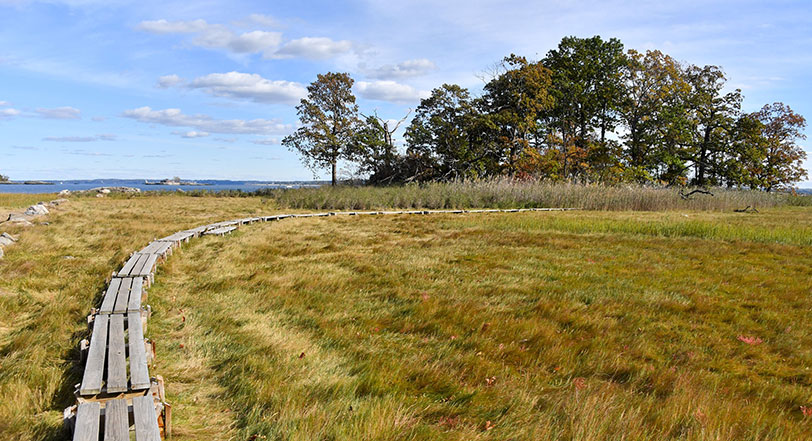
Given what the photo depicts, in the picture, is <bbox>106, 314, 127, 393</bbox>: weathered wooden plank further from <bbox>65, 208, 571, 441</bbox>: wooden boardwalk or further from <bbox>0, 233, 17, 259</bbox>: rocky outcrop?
<bbox>0, 233, 17, 259</bbox>: rocky outcrop

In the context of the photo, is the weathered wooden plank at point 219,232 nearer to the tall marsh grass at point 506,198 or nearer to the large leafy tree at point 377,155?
the tall marsh grass at point 506,198

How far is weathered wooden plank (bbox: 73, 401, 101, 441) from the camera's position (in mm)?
2105

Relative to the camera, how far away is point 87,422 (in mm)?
2191

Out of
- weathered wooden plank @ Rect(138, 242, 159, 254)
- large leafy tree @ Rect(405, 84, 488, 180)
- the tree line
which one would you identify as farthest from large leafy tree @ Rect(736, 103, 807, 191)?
weathered wooden plank @ Rect(138, 242, 159, 254)

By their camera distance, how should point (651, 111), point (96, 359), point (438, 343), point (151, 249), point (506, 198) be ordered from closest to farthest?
point (96, 359) < point (438, 343) < point (151, 249) < point (506, 198) < point (651, 111)

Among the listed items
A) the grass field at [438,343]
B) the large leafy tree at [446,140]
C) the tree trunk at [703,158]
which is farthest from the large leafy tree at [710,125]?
the grass field at [438,343]

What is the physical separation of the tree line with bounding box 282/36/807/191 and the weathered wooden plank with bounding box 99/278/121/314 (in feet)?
77.6

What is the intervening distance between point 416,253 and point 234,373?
16.9 feet

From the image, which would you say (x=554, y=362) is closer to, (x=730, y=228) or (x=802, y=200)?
(x=730, y=228)

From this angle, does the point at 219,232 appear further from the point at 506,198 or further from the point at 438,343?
the point at 506,198

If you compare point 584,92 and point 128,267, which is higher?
point 584,92

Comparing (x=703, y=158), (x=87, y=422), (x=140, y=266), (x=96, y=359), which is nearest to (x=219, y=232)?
(x=140, y=266)

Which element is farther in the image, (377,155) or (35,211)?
(377,155)

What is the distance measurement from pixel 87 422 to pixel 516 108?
94.6ft
